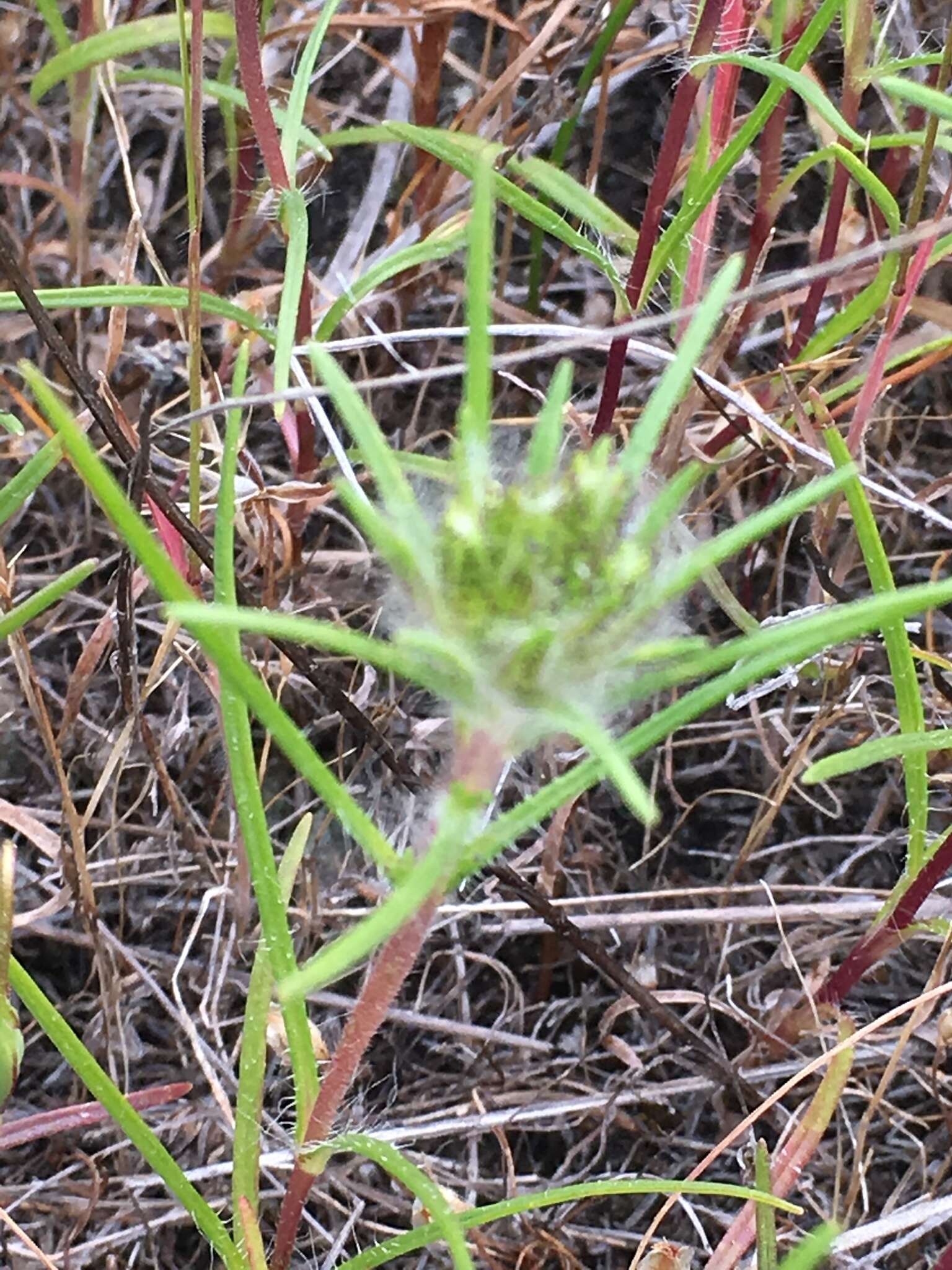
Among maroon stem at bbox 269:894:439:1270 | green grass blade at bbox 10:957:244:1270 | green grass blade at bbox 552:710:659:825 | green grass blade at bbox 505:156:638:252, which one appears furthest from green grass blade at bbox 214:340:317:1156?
green grass blade at bbox 505:156:638:252

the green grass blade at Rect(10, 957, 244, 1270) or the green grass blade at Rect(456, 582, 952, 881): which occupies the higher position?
the green grass blade at Rect(456, 582, 952, 881)

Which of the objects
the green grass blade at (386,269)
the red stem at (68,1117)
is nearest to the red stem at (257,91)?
the green grass blade at (386,269)

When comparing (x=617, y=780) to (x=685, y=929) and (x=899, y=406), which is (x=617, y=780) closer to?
(x=685, y=929)

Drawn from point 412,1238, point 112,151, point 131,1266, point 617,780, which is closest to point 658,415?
point 617,780

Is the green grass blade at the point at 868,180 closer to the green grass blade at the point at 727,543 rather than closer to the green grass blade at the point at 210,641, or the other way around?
the green grass blade at the point at 727,543

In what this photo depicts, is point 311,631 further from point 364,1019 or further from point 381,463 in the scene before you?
point 364,1019

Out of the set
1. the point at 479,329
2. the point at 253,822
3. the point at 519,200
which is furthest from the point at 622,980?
the point at 519,200

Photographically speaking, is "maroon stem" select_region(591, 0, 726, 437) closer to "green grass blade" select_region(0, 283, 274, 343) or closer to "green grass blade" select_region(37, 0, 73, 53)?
"green grass blade" select_region(0, 283, 274, 343)
